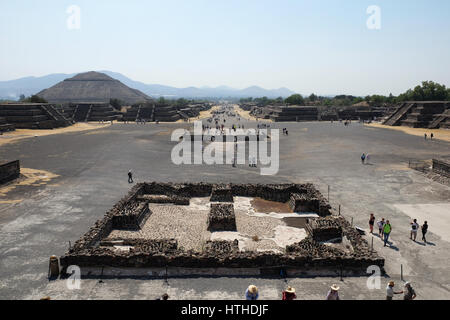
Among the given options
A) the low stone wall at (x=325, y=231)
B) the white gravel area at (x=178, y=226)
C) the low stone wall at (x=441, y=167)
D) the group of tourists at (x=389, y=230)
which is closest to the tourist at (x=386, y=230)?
the group of tourists at (x=389, y=230)

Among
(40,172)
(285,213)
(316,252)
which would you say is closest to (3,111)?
(40,172)

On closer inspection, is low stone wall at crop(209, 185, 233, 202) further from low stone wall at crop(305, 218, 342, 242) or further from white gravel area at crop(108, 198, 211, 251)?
low stone wall at crop(305, 218, 342, 242)

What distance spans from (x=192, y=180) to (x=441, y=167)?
18685 millimetres

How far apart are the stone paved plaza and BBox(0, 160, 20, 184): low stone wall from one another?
931 mm

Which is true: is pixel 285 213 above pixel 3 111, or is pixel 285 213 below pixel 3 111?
below

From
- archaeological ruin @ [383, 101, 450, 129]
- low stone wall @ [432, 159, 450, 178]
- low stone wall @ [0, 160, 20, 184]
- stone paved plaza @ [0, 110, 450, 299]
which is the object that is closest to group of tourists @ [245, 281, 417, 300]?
stone paved plaza @ [0, 110, 450, 299]

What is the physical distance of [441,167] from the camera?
76.5ft

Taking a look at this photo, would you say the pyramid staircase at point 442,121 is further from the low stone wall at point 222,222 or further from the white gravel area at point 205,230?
the low stone wall at point 222,222

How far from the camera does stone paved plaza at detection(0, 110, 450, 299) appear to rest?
10188 mm

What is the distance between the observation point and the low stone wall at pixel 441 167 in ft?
74.0

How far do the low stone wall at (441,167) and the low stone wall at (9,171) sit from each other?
31.7 meters

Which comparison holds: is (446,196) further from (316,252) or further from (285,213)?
(316,252)
